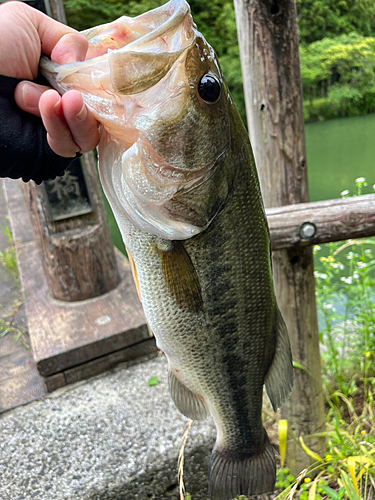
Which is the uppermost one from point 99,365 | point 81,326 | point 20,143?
point 20,143

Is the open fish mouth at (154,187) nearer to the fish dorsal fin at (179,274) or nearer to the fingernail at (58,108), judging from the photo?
the fish dorsal fin at (179,274)

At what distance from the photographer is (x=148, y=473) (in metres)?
2.10

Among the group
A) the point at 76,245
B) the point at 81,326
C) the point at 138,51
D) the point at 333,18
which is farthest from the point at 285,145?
the point at 333,18

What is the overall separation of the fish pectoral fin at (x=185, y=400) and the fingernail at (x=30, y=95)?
0.93 meters

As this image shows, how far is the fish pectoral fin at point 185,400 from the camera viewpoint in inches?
54.1

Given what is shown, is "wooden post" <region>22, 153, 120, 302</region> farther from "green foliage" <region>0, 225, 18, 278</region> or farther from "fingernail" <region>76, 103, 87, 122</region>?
"fingernail" <region>76, 103, 87, 122</region>

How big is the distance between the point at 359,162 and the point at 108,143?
12165mm

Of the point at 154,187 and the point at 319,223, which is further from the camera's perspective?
the point at 319,223

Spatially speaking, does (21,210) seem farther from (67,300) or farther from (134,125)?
(134,125)

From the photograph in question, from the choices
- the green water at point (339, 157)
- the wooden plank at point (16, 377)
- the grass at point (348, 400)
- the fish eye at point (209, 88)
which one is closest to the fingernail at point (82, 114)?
the fish eye at point (209, 88)

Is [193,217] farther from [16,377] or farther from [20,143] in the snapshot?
[16,377]

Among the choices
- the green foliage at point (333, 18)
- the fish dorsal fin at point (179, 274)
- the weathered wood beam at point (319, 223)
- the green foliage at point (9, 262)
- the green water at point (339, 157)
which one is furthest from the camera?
the green foliage at point (333, 18)

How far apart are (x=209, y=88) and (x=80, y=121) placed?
0.32 m

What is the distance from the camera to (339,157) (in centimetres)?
1269
